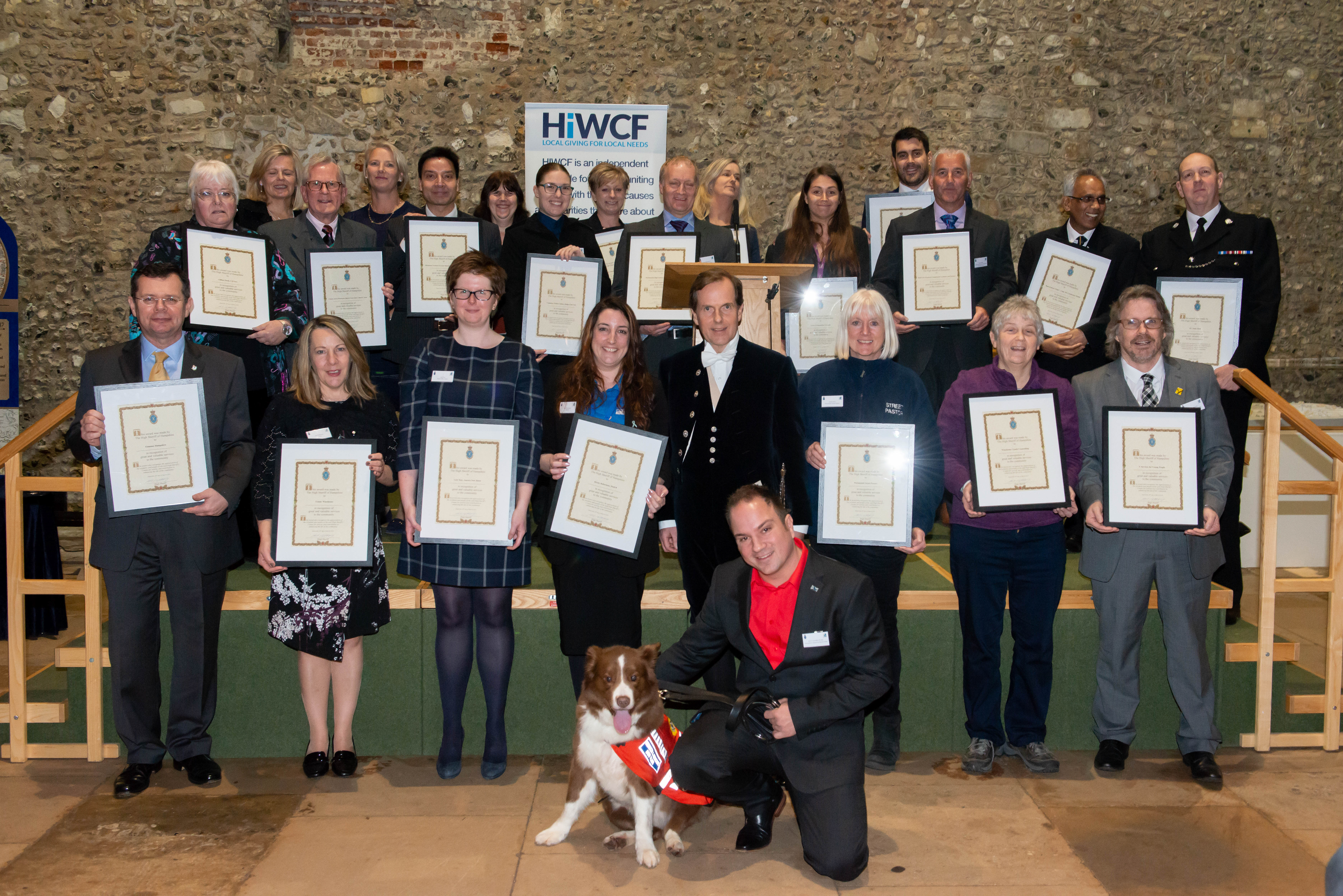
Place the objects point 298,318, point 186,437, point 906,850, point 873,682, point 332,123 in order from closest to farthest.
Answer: point 873,682 < point 906,850 < point 186,437 < point 298,318 < point 332,123

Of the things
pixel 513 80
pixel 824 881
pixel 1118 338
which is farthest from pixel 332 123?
pixel 824 881

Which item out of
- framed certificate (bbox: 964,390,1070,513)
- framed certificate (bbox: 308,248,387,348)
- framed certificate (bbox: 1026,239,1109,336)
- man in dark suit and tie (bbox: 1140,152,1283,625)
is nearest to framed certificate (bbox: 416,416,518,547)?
framed certificate (bbox: 308,248,387,348)

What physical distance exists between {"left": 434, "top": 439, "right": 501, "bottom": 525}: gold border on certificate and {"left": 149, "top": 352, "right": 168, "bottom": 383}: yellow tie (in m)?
1.00

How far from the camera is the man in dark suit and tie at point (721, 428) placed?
3.50m

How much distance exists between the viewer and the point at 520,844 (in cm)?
318

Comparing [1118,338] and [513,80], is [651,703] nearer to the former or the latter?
[1118,338]

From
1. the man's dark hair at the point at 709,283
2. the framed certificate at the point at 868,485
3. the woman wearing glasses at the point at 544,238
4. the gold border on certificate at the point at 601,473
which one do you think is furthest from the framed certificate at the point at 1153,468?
the woman wearing glasses at the point at 544,238

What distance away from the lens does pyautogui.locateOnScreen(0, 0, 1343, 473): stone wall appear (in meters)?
6.82

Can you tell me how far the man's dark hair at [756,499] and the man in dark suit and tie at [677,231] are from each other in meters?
1.62

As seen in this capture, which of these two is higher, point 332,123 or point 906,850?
point 332,123

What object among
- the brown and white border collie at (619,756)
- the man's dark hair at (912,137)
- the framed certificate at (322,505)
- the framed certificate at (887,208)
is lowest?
the brown and white border collie at (619,756)

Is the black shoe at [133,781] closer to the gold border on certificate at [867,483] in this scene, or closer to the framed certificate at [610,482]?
the framed certificate at [610,482]

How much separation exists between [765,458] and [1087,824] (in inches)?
60.5

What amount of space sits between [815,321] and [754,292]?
63cm
